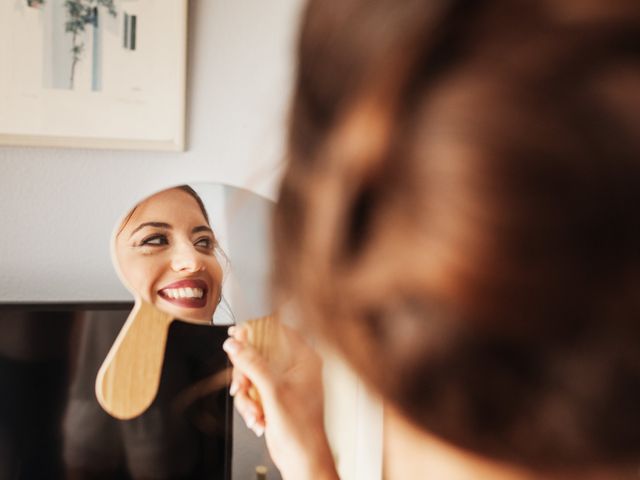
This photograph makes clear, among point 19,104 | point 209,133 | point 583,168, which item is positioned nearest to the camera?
point 583,168

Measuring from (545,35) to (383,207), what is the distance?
0.27 feet

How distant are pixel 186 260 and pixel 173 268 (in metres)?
0.03

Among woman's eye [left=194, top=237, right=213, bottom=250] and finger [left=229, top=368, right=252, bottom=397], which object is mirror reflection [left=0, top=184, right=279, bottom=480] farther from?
finger [left=229, top=368, right=252, bottom=397]

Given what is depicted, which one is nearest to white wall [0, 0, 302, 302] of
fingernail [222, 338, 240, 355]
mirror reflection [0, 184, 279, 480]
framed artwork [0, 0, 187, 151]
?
framed artwork [0, 0, 187, 151]

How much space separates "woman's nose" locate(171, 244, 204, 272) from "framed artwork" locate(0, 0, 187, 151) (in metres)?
0.42

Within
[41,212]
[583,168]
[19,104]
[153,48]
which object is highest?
[153,48]

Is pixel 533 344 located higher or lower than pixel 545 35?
lower

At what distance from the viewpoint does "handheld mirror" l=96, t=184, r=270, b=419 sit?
→ 895 mm

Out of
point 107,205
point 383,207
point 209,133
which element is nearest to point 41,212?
point 107,205

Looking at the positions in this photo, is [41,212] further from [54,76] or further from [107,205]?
[54,76]

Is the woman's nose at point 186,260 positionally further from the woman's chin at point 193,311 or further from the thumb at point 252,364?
the thumb at point 252,364

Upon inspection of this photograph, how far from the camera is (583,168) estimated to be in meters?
0.22

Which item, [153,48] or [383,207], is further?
[153,48]

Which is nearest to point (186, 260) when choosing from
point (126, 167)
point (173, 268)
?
point (173, 268)
